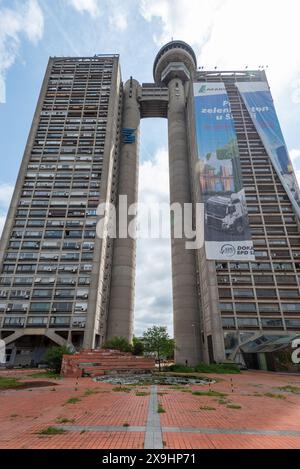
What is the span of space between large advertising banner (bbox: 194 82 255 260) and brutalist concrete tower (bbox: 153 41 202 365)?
1398 cm

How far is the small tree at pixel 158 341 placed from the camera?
5856 centimetres

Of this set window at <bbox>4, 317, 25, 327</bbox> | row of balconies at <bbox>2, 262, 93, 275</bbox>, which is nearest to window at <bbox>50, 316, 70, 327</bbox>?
window at <bbox>4, 317, 25, 327</bbox>

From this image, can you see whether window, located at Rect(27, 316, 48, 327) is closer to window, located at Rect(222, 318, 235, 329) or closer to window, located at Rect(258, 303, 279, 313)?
window, located at Rect(222, 318, 235, 329)

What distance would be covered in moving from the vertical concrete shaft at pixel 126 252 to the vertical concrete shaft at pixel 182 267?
1318cm

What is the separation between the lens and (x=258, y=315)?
187ft

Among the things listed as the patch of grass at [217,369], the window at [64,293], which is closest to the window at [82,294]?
the window at [64,293]

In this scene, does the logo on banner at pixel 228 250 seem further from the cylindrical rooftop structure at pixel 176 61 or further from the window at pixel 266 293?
the cylindrical rooftop structure at pixel 176 61

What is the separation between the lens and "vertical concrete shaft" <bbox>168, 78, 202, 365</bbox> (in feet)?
227

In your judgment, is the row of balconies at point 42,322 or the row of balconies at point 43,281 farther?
the row of balconies at point 43,281

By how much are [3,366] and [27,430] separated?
192 ft

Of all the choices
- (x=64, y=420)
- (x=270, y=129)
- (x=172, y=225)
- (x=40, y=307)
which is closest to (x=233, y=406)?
(x=64, y=420)

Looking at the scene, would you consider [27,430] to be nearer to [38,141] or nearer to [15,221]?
[15,221]
